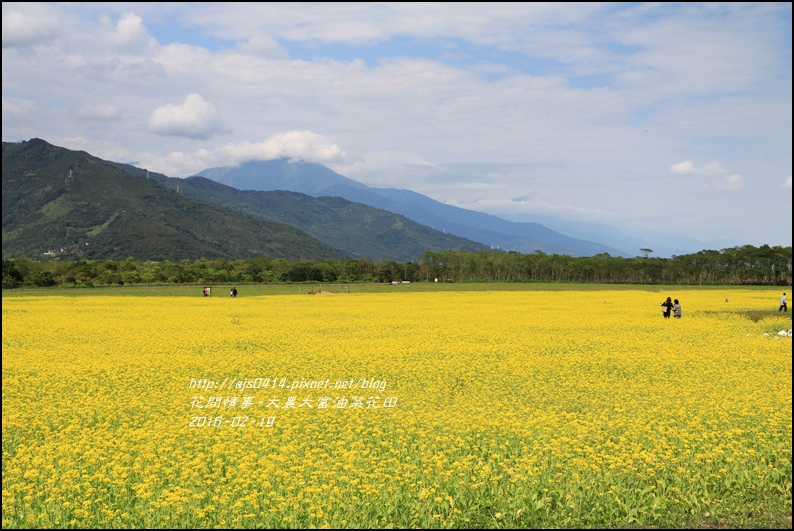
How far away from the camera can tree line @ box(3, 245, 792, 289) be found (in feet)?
369

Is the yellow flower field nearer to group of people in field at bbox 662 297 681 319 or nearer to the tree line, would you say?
group of people in field at bbox 662 297 681 319

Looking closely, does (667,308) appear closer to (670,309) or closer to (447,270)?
(670,309)

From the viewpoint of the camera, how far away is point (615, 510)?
9.73 metres

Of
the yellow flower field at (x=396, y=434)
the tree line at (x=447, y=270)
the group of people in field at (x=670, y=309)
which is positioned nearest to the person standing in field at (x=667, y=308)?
the group of people in field at (x=670, y=309)

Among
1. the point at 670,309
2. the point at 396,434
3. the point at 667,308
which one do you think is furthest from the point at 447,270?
the point at 396,434

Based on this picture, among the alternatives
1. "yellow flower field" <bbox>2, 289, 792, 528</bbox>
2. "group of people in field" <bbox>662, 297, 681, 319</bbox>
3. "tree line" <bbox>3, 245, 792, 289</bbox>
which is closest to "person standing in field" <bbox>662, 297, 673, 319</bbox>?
"group of people in field" <bbox>662, 297, 681, 319</bbox>

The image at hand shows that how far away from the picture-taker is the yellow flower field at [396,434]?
32.4ft

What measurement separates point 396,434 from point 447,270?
149686 mm

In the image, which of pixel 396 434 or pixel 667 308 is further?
pixel 667 308

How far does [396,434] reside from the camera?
45.2 ft

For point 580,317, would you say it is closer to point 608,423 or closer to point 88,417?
point 608,423

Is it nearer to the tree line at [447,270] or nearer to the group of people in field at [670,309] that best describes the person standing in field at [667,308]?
the group of people in field at [670,309]

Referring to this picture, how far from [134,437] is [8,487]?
9.70ft

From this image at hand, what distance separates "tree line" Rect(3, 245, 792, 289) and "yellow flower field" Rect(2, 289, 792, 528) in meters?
89.0
